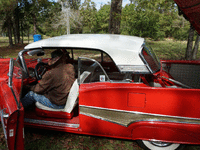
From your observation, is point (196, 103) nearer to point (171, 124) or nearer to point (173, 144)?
point (171, 124)

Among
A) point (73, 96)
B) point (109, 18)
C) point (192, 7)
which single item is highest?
point (109, 18)

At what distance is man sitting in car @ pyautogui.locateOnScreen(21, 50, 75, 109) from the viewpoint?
2.61 metres

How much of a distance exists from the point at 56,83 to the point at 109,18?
19.4 ft

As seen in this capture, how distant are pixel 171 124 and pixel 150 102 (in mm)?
413

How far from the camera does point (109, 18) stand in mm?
7570

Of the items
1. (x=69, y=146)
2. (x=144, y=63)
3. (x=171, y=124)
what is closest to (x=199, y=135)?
(x=171, y=124)

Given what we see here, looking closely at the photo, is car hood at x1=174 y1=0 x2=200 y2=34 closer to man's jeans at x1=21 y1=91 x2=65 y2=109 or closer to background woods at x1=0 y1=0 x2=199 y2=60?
man's jeans at x1=21 y1=91 x2=65 y2=109

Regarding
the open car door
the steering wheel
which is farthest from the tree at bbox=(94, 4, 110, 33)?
the open car door

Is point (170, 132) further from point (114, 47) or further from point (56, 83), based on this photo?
point (56, 83)

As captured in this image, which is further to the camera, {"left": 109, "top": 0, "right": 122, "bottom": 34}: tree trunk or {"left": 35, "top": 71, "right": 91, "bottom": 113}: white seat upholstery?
{"left": 109, "top": 0, "right": 122, "bottom": 34}: tree trunk

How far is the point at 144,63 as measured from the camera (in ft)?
7.18

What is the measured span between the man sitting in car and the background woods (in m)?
4.90

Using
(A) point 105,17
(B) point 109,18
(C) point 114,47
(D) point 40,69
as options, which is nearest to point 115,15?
(B) point 109,18

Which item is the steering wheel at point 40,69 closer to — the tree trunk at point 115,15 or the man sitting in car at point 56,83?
the man sitting in car at point 56,83
